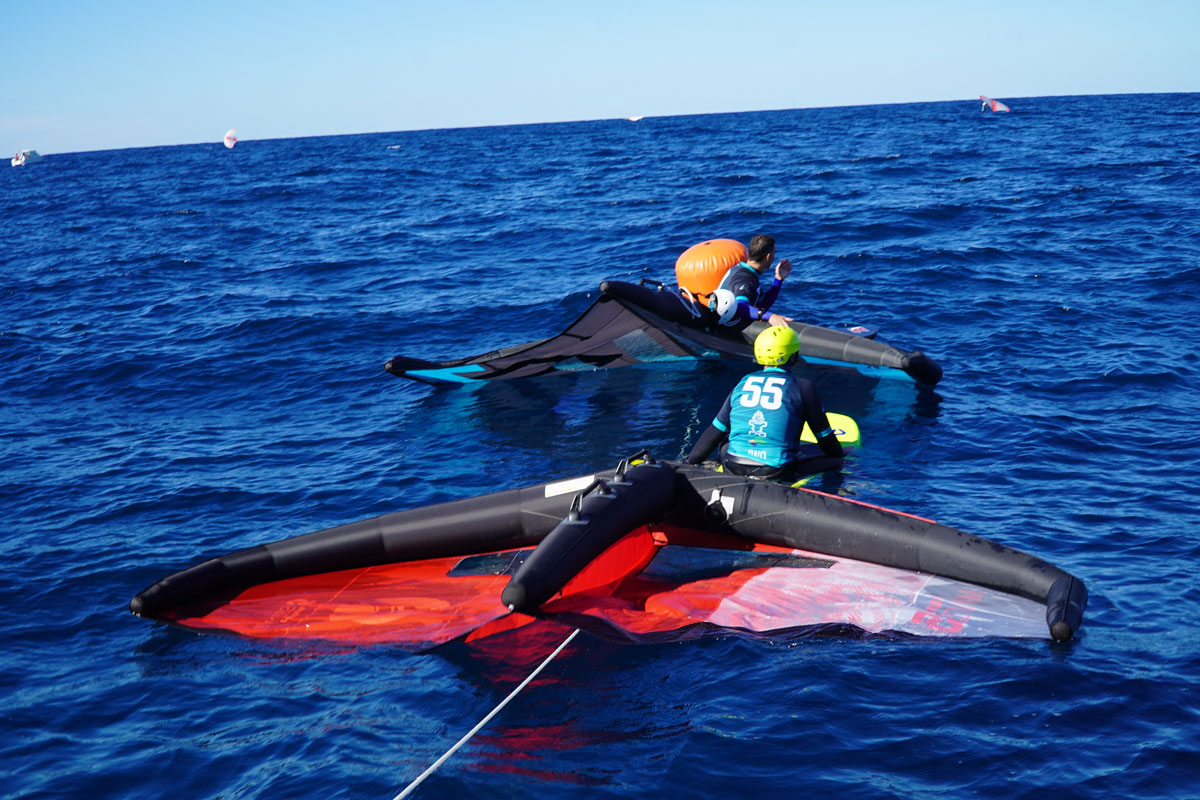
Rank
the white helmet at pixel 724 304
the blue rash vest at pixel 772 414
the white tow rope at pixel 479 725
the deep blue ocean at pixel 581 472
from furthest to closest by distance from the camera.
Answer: the white helmet at pixel 724 304, the blue rash vest at pixel 772 414, the deep blue ocean at pixel 581 472, the white tow rope at pixel 479 725

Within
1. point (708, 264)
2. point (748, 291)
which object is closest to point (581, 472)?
point (748, 291)

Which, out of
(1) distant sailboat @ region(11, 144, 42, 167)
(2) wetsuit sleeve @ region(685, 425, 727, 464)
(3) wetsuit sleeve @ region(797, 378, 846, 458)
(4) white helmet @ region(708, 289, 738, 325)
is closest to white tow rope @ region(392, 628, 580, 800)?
(2) wetsuit sleeve @ region(685, 425, 727, 464)

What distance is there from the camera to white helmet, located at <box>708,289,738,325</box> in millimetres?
10781

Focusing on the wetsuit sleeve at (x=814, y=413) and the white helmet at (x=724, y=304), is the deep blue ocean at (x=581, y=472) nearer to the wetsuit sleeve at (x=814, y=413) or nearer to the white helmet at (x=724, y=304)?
the wetsuit sleeve at (x=814, y=413)

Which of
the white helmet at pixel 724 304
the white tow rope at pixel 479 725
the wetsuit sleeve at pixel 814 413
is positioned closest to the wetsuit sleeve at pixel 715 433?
the wetsuit sleeve at pixel 814 413

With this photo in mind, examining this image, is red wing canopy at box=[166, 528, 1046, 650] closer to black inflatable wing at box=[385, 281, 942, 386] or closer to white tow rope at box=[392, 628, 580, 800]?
white tow rope at box=[392, 628, 580, 800]

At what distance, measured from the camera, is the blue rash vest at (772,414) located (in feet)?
24.0

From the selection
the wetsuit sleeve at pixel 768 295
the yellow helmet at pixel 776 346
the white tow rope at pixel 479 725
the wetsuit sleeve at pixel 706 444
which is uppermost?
the wetsuit sleeve at pixel 768 295

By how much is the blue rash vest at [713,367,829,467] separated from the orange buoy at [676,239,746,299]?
161 inches

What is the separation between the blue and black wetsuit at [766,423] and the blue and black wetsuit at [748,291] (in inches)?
138

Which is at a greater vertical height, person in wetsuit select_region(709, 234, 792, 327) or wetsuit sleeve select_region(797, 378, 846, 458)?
person in wetsuit select_region(709, 234, 792, 327)

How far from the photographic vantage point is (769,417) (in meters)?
7.34

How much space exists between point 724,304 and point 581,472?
301 centimetres

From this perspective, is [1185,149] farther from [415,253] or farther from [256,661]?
[256,661]
